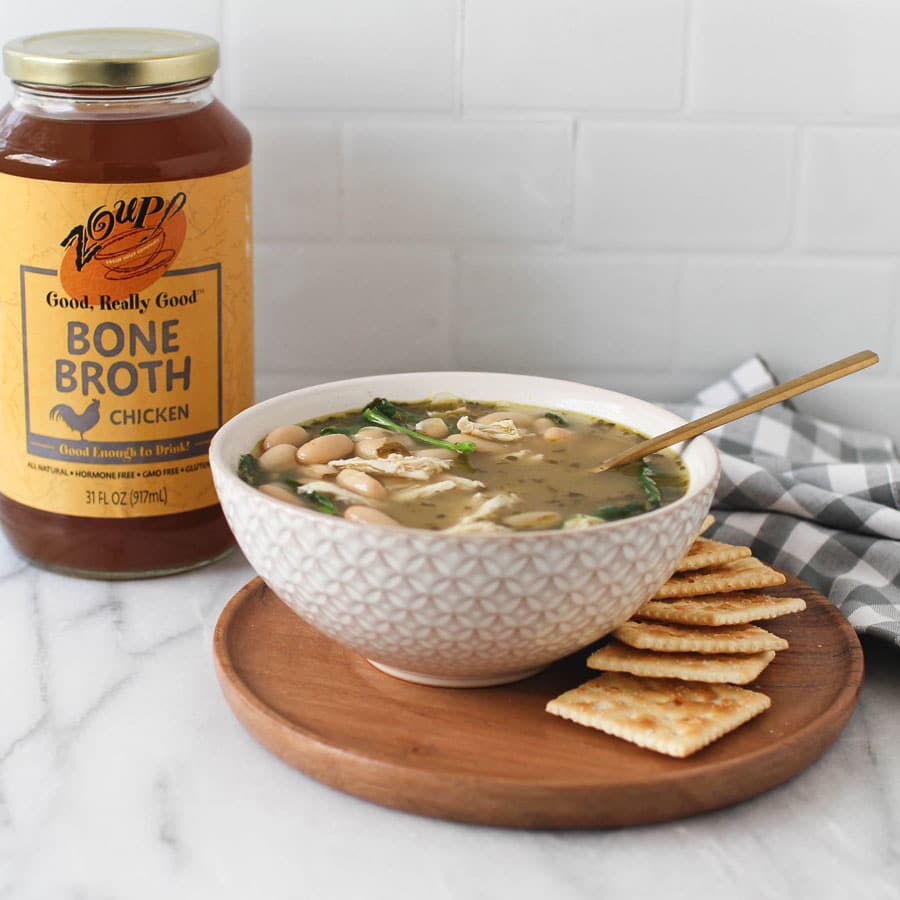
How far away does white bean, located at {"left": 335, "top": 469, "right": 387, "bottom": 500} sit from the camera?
41.3 inches

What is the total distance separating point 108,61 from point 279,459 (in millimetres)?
376

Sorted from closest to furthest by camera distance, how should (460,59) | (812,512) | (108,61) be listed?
(108,61)
(812,512)
(460,59)

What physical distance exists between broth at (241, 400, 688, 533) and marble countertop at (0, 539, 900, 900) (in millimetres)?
203

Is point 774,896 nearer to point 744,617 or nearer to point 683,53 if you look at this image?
point 744,617

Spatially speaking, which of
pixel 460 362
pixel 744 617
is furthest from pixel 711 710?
pixel 460 362

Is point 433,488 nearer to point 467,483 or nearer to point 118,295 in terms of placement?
point 467,483

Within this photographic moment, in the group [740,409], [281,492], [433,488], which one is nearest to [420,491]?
[433,488]

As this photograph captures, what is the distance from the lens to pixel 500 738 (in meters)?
0.99

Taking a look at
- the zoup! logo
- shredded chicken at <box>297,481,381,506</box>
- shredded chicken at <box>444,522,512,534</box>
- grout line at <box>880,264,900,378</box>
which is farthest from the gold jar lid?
grout line at <box>880,264,900,378</box>

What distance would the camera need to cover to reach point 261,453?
3.72 feet

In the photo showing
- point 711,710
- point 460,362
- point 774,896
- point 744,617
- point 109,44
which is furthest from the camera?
point 460,362

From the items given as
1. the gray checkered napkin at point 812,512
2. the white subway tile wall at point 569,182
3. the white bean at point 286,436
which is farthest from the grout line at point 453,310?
the white bean at point 286,436

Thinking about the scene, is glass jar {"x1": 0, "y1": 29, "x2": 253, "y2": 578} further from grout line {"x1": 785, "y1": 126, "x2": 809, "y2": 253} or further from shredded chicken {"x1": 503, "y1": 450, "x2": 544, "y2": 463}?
grout line {"x1": 785, "y1": 126, "x2": 809, "y2": 253}

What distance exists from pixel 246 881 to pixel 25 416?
0.56 meters
